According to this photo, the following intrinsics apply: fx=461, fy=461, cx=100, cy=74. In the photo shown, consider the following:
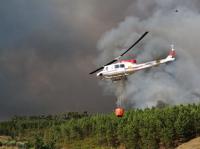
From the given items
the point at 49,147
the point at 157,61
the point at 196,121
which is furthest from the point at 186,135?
the point at 157,61

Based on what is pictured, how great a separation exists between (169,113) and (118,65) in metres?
130

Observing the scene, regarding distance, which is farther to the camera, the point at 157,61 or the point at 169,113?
the point at 169,113

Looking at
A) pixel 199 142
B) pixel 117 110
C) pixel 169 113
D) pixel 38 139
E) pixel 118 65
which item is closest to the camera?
pixel 117 110

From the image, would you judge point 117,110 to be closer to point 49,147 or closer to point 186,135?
point 49,147

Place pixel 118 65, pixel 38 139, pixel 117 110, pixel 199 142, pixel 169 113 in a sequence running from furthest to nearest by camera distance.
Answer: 1. pixel 169 113
2. pixel 199 142
3. pixel 38 139
4. pixel 118 65
5. pixel 117 110

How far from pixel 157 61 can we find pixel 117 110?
1237 centimetres

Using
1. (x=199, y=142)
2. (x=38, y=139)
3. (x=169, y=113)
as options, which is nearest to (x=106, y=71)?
(x=38, y=139)

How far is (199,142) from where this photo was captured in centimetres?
18050

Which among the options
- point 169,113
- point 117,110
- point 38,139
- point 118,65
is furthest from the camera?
point 169,113

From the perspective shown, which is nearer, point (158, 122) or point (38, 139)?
point (38, 139)

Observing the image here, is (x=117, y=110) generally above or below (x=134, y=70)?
below

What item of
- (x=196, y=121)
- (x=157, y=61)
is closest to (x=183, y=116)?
(x=196, y=121)

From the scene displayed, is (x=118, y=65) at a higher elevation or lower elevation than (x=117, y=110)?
higher

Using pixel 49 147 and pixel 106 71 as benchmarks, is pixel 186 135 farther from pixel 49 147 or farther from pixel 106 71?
pixel 106 71
